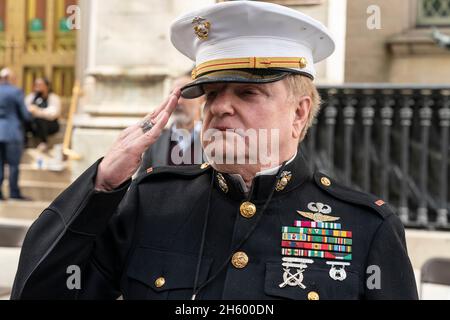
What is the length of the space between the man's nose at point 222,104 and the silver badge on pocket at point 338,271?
45cm

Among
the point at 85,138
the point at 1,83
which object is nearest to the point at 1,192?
the point at 1,83

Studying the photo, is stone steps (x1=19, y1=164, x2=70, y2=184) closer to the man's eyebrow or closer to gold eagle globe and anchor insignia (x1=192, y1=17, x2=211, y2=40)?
gold eagle globe and anchor insignia (x1=192, y1=17, x2=211, y2=40)

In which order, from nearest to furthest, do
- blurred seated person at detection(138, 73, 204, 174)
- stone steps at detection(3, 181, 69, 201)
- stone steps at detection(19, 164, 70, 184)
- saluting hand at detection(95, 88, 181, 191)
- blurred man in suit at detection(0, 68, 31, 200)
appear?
saluting hand at detection(95, 88, 181, 191), blurred seated person at detection(138, 73, 204, 174), blurred man in suit at detection(0, 68, 31, 200), stone steps at detection(3, 181, 69, 201), stone steps at detection(19, 164, 70, 184)

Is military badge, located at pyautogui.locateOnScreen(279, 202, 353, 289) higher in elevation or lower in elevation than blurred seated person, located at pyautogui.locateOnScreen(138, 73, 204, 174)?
lower

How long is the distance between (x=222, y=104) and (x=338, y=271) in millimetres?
499

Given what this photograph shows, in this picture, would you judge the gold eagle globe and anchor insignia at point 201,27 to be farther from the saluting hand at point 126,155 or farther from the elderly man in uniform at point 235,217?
the saluting hand at point 126,155

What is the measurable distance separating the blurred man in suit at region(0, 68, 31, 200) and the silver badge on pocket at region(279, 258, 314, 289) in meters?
6.62

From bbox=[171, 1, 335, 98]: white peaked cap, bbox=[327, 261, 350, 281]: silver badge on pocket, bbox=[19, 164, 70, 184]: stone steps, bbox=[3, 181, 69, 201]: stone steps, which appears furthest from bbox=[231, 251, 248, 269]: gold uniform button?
bbox=[19, 164, 70, 184]: stone steps

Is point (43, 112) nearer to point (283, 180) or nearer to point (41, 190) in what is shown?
point (41, 190)

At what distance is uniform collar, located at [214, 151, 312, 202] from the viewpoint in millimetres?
1852

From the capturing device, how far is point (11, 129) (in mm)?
8141

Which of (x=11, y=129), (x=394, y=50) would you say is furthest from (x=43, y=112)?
(x=394, y=50)
